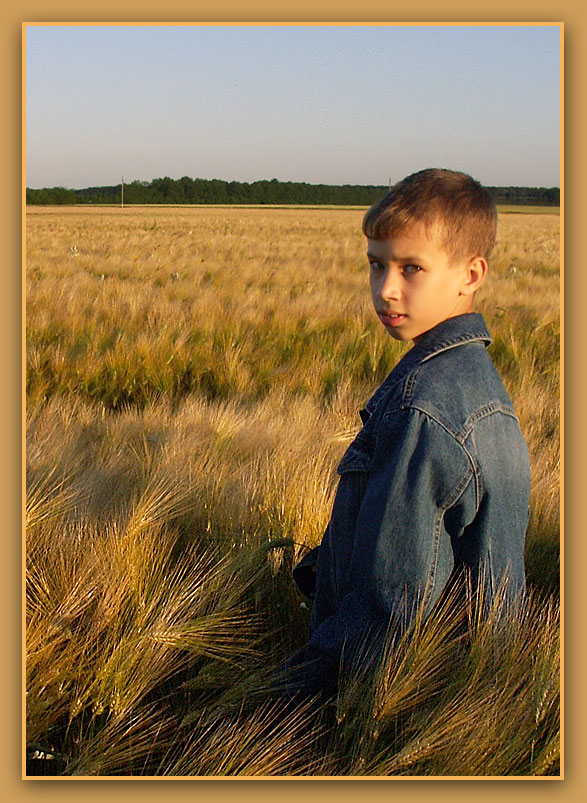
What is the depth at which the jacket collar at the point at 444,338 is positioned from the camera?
1394mm

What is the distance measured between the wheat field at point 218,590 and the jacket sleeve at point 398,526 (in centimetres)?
7

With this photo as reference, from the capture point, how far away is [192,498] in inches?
81.6

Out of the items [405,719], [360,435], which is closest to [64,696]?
[405,719]

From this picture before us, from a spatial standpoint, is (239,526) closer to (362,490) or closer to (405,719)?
(362,490)

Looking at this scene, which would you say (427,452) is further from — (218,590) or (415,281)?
(218,590)

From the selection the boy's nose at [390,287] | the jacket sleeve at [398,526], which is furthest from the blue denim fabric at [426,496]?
the boy's nose at [390,287]

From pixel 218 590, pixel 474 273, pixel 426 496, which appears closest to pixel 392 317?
pixel 474 273

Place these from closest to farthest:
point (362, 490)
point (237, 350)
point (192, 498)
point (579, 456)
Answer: point (362, 490) → point (579, 456) → point (192, 498) → point (237, 350)

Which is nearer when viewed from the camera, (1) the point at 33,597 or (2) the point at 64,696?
(2) the point at 64,696

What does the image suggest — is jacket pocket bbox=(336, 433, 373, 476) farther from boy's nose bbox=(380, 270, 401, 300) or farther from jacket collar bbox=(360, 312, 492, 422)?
boy's nose bbox=(380, 270, 401, 300)

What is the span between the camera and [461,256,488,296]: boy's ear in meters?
1.39

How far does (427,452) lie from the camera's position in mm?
1266

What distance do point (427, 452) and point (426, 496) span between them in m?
0.08

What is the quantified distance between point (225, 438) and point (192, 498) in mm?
464
